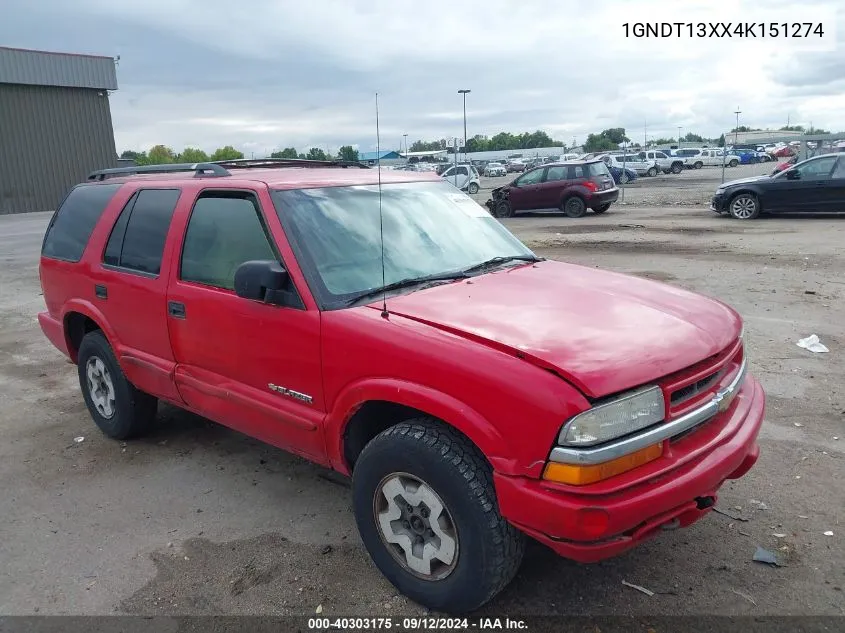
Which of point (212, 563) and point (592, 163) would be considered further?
point (592, 163)

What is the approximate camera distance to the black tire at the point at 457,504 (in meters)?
2.57

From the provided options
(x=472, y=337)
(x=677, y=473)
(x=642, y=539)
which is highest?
(x=472, y=337)

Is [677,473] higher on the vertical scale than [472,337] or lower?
lower

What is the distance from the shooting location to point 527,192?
2084 centimetres

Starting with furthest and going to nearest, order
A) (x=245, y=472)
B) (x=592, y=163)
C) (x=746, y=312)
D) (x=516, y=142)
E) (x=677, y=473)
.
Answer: (x=516, y=142) < (x=592, y=163) < (x=746, y=312) < (x=245, y=472) < (x=677, y=473)

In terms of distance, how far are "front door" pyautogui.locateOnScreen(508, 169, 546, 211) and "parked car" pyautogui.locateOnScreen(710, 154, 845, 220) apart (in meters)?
5.27

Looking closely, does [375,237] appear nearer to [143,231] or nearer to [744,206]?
[143,231]

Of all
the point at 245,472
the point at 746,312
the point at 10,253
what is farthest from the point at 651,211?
the point at 245,472

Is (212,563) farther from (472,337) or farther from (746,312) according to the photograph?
(746,312)

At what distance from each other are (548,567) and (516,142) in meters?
122

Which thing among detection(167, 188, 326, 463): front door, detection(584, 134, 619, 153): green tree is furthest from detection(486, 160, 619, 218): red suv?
detection(584, 134, 619, 153): green tree

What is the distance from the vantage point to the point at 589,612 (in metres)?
2.86

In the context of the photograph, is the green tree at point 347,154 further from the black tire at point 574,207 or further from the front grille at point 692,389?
the black tire at point 574,207

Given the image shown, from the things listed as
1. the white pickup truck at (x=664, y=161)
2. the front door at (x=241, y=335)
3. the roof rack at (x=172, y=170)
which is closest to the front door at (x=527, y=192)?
the roof rack at (x=172, y=170)
